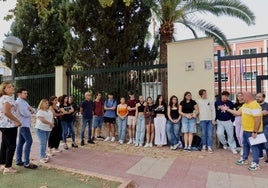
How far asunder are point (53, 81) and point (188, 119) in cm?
687

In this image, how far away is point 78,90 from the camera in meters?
11.3

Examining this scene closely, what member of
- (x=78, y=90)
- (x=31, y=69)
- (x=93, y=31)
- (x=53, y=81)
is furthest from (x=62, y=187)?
(x=31, y=69)

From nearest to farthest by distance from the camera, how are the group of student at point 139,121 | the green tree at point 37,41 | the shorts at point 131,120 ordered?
the group of student at point 139,121 → the shorts at point 131,120 → the green tree at point 37,41

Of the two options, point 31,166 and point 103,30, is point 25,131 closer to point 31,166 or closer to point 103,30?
point 31,166

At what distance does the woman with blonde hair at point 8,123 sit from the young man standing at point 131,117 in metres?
4.36

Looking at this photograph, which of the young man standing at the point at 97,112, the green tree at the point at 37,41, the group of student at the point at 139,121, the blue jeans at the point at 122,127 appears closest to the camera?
the group of student at the point at 139,121

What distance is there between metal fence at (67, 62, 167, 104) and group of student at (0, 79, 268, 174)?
0.58m

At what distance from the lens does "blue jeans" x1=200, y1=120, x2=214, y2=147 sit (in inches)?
314

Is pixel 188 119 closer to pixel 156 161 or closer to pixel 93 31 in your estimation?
pixel 156 161

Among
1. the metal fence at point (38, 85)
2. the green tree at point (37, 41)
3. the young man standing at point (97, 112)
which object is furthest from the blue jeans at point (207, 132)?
the green tree at point (37, 41)

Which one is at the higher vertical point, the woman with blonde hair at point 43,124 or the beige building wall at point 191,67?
the beige building wall at point 191,67

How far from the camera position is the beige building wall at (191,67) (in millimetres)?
8398

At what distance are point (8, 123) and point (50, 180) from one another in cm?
146

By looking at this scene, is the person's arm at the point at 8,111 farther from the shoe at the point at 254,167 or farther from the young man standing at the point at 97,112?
the shoe at the point at 254,167
